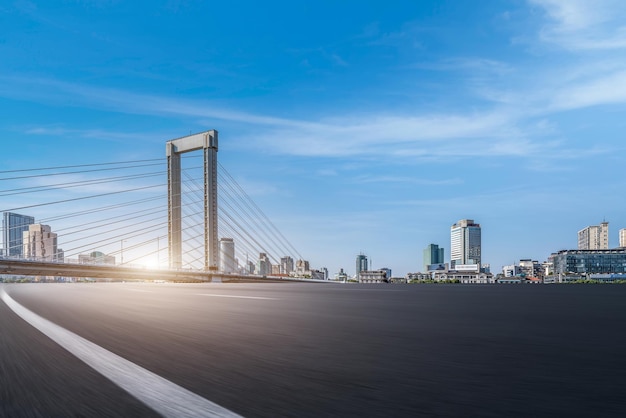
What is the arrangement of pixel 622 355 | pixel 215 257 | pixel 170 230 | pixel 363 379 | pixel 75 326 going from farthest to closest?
pixel 170 230, pixel 215 257, pixel 75 326, pixel 622 355, pixel 363 379

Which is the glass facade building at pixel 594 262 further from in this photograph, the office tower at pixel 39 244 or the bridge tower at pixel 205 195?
the office tower at pixel 39 244

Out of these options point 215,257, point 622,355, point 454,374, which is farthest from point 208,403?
point 215,257

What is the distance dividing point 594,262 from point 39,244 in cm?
15993

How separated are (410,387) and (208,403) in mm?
687

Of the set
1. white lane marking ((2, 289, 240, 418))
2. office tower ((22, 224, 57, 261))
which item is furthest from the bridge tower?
white lane marking ((2, 289, 240, 418))

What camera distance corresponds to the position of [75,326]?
11.1 feet

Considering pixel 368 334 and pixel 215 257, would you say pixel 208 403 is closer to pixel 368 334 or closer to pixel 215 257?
pixel 368 334

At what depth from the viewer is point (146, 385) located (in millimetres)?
1552

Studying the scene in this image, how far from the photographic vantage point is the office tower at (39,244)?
48062mm

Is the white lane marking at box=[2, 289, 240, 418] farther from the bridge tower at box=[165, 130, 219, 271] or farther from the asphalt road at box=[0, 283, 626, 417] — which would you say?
the bridge tower at box=[165, 130, 219, 271]

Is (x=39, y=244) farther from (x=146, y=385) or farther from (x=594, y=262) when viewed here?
(x=594, y=262)

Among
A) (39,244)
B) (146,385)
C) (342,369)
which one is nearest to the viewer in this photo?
(146,385)

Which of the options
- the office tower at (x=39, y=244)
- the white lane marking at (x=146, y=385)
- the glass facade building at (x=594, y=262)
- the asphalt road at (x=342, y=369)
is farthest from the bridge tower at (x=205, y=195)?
the glass facade building at (x=594, y=262)

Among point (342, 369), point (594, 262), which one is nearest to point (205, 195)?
point (342, 369)
